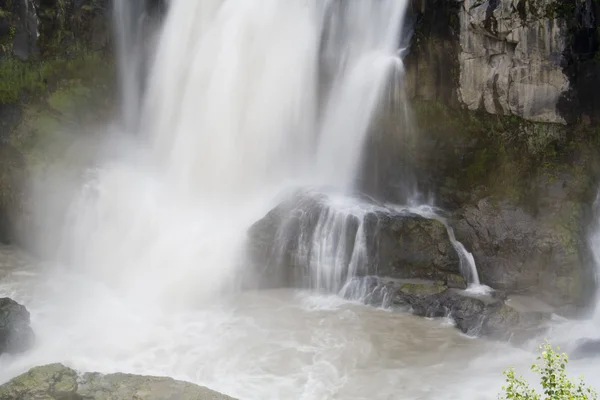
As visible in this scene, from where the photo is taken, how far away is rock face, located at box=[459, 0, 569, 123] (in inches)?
682

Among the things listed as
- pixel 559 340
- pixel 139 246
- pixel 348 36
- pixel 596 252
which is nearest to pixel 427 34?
pixel 348 36

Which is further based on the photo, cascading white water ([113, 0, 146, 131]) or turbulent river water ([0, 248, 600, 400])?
cascading white water ([113, 0, 146, 131])

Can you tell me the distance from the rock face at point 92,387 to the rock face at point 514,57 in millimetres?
11999

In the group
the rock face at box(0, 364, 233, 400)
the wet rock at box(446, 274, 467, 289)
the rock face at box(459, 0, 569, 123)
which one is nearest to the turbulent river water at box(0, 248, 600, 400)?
the wet rock at box(446, 274, 467, 289)

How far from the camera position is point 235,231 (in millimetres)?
19406

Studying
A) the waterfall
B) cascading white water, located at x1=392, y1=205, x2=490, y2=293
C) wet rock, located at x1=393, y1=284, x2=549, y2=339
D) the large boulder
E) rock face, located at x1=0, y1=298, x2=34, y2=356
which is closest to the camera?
rock face, located at x1=0, y1=298, x2=34, y2=356

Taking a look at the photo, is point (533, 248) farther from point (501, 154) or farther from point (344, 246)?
point (344, 246)

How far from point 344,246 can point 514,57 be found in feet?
24.0

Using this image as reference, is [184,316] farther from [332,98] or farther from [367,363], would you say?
[332,98]

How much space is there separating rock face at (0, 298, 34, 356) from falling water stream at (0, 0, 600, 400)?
1.00 feet

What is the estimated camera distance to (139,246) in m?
19.5

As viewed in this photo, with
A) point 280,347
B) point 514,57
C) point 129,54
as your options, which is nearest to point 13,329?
point 280,347

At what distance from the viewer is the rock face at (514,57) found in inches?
682

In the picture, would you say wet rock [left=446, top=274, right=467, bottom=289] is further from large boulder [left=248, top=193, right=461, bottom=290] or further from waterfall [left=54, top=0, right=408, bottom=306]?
waterfall [left=54, top=0, right=408, bottom=306]
